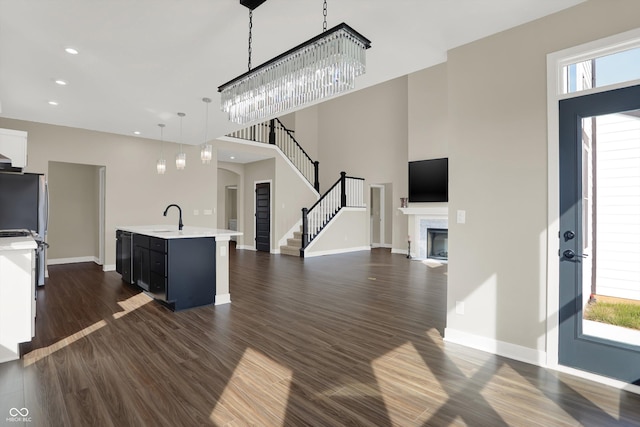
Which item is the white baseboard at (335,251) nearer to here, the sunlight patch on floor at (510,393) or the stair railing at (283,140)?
the stair railing at (283,140)

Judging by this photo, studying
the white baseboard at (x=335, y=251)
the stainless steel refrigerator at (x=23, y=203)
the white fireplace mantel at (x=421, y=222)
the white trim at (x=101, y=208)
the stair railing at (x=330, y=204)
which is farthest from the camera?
the stair railing at (x=330, y=204)

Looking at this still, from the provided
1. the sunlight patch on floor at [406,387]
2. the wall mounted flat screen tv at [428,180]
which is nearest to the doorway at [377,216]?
the wall mounted flat screen tv at [428,180]

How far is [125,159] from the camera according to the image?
6957 mm

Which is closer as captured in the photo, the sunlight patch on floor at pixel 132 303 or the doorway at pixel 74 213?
the sunlight patch on floor at pixel 132 303

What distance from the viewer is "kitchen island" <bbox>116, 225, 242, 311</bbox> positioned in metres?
3.95

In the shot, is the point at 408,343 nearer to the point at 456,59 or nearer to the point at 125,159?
the point at 456,59

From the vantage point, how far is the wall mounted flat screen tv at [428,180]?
320 inches

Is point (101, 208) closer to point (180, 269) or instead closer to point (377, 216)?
point (180, 269)

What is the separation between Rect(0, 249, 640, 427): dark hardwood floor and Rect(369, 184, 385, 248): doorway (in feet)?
22.8

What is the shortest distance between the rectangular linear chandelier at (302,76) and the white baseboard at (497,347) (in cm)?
238

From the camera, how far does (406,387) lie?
2.24m

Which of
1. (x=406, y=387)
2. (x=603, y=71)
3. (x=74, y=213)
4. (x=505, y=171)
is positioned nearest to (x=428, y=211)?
(x=505, y=171)

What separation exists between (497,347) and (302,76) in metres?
2.71

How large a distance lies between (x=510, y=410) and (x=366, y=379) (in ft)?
2.97
